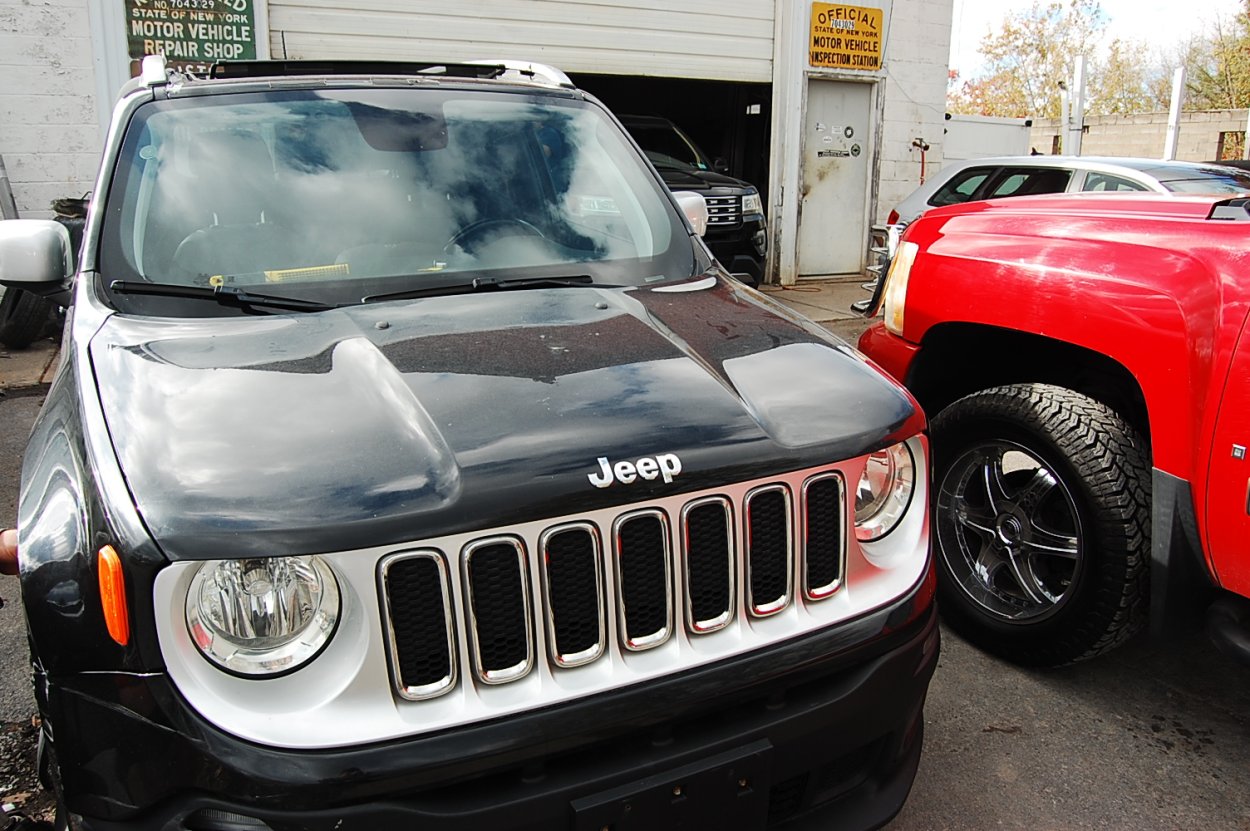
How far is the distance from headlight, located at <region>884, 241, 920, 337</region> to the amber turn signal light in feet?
9.18

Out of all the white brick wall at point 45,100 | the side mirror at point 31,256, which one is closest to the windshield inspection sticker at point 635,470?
the side mirror at point 31,256

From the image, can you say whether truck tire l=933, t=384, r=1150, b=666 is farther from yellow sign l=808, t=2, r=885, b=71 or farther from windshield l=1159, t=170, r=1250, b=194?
yellow sign l=808, t=2, r=885, b=71

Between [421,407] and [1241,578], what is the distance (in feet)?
6.71

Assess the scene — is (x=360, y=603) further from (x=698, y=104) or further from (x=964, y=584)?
(x=698, y=104)

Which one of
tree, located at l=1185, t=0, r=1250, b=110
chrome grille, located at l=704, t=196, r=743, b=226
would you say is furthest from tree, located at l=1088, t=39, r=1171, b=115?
chrome grille, located at l=704, t=196, r=743, b=226

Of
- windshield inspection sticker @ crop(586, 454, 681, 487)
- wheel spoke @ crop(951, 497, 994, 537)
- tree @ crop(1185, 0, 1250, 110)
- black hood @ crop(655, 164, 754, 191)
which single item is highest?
tree @ crop(1185, 0, 1250, 110)

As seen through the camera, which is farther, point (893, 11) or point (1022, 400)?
point (893, 11)

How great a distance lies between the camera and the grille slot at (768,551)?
5.86ft

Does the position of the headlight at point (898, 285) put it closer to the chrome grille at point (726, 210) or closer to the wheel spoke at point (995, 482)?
the wheel spoke at point (995, 482)

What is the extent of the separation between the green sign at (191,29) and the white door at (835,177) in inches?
257

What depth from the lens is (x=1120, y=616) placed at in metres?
2.71

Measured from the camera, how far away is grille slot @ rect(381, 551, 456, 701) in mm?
1521

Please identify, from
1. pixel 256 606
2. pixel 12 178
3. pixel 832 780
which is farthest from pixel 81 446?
pixel 12 178

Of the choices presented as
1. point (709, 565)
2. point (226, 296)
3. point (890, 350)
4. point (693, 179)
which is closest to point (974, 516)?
point (890, 350)
